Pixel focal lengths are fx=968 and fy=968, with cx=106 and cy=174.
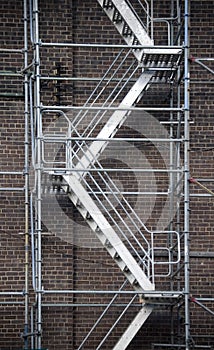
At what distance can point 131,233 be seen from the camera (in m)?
14.0

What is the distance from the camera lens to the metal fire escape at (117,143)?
14.1 m


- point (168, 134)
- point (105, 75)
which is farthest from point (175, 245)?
point (105, 75)

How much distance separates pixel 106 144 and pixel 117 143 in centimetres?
69

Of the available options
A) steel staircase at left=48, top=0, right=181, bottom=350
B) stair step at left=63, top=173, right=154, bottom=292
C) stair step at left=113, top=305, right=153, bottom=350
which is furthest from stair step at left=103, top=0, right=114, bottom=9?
stair step at left=113, top=305, right=153, bottom=350

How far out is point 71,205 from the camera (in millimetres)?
15297

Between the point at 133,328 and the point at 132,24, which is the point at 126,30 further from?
the point at 133,328

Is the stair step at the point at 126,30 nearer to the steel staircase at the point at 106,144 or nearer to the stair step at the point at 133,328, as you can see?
the steel staircase at the point at 106,144

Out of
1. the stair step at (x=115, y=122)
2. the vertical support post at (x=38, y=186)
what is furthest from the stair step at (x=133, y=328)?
the stair step at (x=115, y=122)

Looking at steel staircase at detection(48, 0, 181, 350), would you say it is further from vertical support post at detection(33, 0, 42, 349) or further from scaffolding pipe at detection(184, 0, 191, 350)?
vertical support post at detection(33, 0, 42, 349)

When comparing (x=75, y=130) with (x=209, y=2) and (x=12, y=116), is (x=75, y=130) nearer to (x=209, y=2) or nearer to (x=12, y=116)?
(x=12, y=116)

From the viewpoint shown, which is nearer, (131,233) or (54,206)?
(131,233)

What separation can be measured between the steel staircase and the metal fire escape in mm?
15

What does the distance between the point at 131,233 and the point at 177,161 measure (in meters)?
1.88

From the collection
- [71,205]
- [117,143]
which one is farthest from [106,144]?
[71,205]
